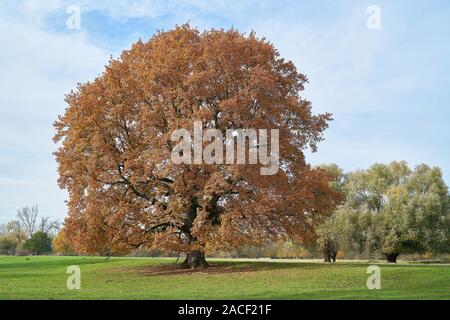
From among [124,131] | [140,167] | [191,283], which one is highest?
[124,131]

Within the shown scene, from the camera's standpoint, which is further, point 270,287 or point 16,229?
point 16,229

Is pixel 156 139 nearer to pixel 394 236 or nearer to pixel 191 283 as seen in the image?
pixel 191 283

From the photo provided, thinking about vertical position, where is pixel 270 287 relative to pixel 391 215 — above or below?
below

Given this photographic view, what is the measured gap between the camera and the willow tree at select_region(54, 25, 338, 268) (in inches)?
1183

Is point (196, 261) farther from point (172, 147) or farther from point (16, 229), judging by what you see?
point (16, 229)

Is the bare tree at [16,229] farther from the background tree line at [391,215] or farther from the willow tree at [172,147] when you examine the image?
the willow tree at [172,147]

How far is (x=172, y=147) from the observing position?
30891 mm

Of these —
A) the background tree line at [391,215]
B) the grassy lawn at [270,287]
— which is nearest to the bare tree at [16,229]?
the background tree line at [391,215]

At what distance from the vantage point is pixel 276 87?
108 ft

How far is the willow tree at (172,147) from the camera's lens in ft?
98.6

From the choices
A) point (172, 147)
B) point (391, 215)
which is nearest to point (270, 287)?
point (172, 147)

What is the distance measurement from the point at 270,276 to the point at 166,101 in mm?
12539
